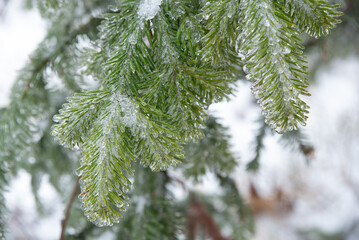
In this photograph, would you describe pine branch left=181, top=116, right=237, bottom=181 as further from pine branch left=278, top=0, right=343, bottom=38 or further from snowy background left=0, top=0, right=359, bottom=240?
snowy background left=0, top=0, right=359, bottom=240

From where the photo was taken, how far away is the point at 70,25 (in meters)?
0.80

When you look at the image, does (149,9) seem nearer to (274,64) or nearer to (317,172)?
(274,64)

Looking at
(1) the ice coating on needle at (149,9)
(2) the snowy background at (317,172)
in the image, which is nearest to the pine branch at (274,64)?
(1) the ice coating on needle at (149,9)

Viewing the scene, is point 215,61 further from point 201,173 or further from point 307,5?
point 201,173

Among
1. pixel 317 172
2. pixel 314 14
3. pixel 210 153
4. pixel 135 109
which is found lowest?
pixel 317 172

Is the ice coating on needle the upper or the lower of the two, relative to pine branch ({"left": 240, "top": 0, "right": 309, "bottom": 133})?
upper

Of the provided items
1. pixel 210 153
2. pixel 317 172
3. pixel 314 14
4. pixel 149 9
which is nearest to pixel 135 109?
pixel 149 9

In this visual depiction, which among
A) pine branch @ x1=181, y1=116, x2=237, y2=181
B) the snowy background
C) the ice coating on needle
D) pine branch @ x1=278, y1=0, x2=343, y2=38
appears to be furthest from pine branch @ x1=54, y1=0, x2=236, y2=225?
the snowy background

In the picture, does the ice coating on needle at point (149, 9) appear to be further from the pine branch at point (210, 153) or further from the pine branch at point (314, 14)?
the pine branch at point (210, 153)

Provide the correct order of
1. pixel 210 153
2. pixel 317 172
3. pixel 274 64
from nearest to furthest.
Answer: pixel 274 64
pixel 210 153
pixel 317 172

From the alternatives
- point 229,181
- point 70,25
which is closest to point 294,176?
point 229,181

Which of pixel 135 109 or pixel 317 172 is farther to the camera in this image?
pixel 317 172

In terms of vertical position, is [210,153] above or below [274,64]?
below

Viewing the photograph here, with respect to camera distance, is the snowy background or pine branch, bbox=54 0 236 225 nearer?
pine branch, bbox=54 0 236 225
